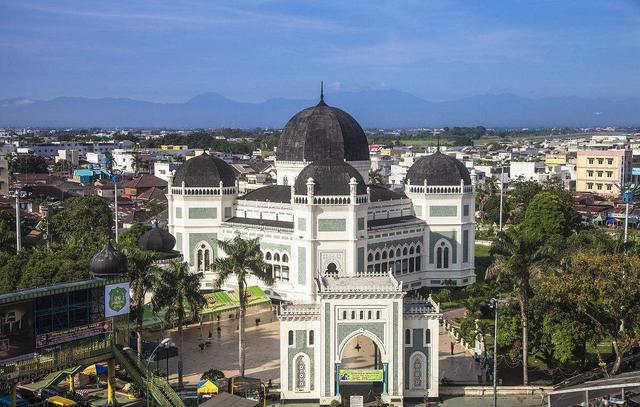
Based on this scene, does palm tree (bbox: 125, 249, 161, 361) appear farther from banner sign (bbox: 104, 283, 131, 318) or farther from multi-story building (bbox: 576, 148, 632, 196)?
multi-story building (bbox: 576, 148, 632, 196)

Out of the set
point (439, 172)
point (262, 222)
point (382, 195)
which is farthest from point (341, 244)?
point (439, 172)

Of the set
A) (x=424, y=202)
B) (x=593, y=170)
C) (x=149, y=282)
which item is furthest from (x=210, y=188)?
(x=593, y=170)

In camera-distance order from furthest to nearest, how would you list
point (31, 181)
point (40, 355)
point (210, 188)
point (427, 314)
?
1. point (31, 181)
2. point (210, 188)
3. point (427, 314)
4. point (40, 355)

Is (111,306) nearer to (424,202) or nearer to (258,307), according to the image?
(258,307)

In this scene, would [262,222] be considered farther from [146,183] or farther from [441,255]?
[146,183]

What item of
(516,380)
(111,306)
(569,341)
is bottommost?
(516,380)

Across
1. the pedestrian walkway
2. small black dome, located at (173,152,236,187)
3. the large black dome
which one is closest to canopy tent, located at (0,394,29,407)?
the pedestrian walkway
